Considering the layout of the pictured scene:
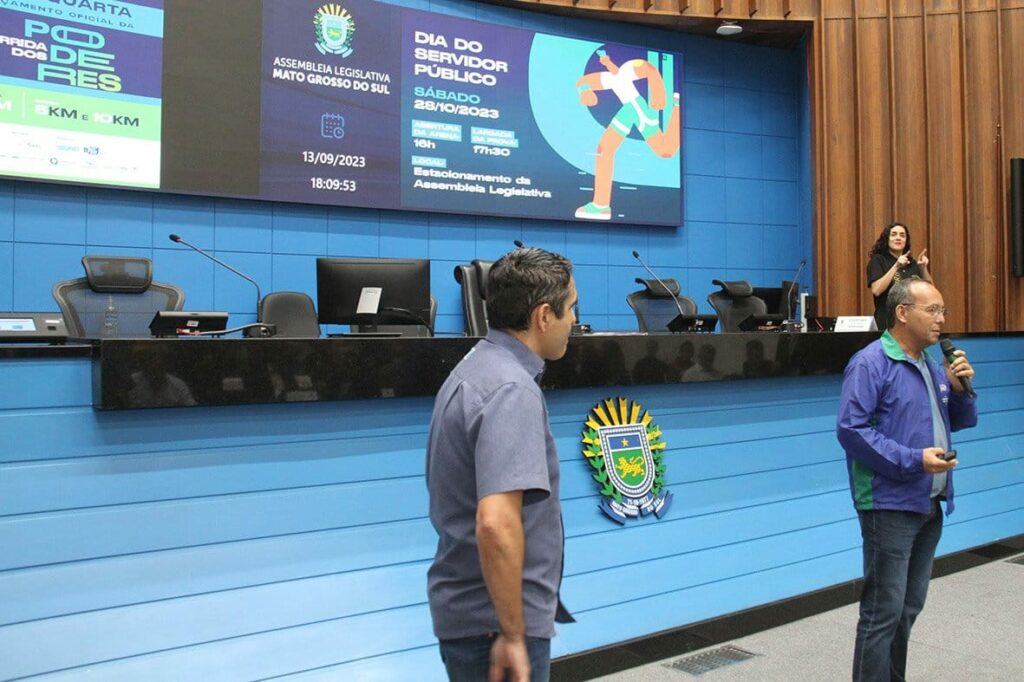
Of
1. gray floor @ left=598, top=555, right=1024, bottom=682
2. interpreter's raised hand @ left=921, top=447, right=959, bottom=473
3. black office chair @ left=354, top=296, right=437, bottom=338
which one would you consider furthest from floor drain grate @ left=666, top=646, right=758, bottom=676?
black office chair @ left=354, top=296, right=437, bottom=338

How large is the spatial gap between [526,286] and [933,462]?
126cm

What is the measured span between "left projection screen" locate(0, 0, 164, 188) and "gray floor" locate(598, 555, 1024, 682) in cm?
377

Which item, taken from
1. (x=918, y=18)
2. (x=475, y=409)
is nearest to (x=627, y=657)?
(x=475, y=409)

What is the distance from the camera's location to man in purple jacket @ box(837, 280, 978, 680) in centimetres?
222

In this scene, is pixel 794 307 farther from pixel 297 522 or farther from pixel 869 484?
pixel 297 522

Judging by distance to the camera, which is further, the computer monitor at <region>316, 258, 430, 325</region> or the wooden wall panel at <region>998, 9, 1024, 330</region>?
the wooden wall panel at <region>998, 9, 1024, 330</region>

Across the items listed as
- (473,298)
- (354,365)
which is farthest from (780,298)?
(354,365)

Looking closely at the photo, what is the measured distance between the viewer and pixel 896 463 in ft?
7.14

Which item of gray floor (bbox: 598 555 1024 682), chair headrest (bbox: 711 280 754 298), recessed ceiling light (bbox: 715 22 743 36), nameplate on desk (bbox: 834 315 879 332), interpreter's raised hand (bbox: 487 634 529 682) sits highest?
recessed ceiling light (bbox: 715 22 743 36)

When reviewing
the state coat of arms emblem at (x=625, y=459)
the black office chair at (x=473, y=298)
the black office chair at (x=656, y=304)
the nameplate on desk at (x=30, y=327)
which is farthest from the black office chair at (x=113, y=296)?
the black office chair at (x=656, y=304)

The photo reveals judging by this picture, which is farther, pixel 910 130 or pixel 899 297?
pixel 910 130

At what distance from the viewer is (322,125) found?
534cm

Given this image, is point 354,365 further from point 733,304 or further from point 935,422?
point 733,304

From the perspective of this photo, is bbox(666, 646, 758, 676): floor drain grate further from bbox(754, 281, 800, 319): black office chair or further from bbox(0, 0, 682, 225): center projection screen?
bbox(0, 0, 682, 225): center projection screen
